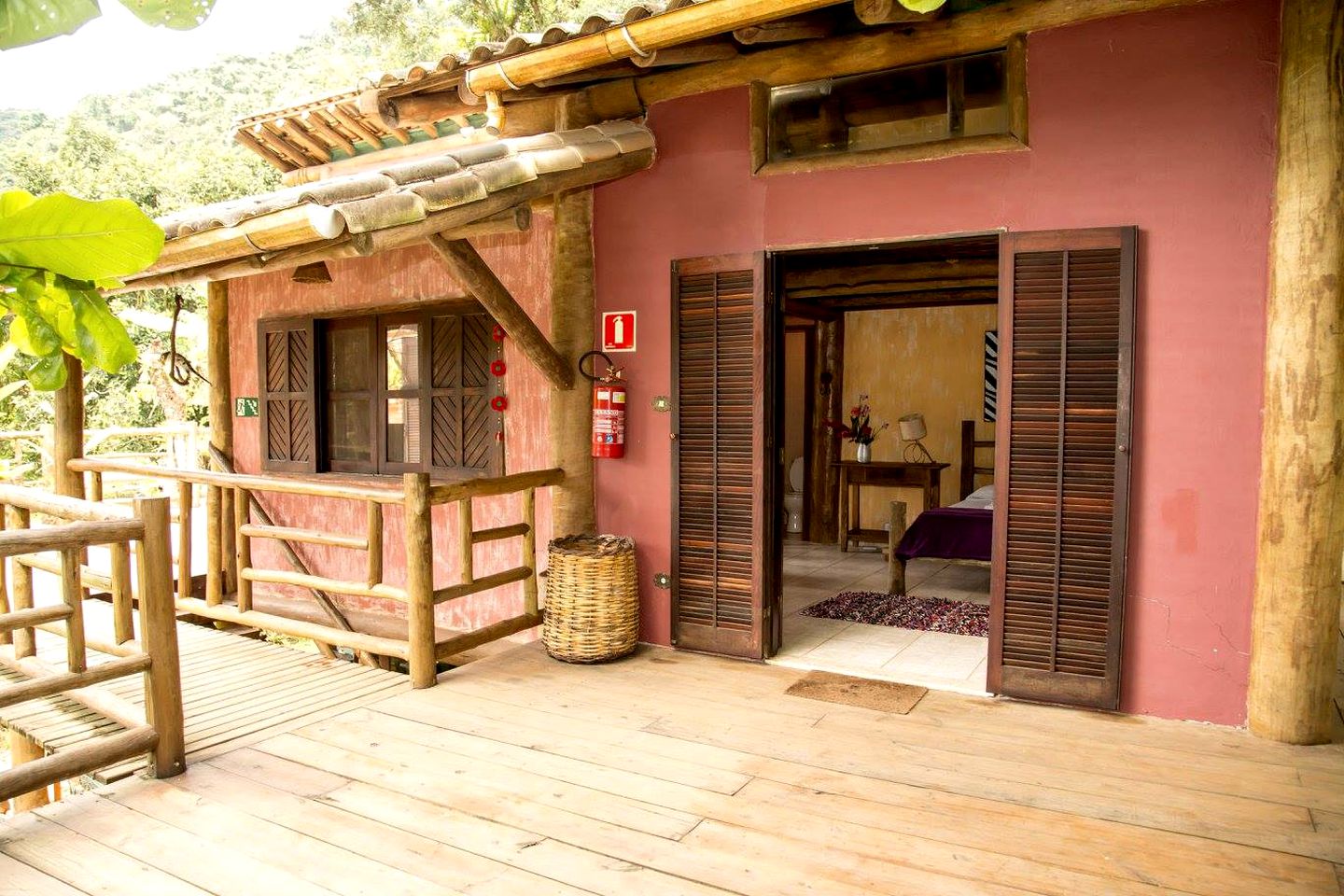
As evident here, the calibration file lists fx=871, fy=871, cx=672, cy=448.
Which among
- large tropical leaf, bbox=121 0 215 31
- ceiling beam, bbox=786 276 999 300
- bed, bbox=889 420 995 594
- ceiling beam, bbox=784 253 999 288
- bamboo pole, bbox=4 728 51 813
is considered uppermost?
ceiling beam, bbox=784 253 999 288

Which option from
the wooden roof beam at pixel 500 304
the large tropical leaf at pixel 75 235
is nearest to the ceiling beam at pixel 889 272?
the wooden roof beam at pixel 500 304

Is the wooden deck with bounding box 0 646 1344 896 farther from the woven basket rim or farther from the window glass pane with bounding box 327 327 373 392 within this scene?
the window glass pane with bounding box 327 327 373 392

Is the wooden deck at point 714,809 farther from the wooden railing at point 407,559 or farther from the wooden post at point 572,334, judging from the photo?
the wooden post at point 572,334

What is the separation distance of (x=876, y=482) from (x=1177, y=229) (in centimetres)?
479

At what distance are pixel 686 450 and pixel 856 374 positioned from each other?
474 cm

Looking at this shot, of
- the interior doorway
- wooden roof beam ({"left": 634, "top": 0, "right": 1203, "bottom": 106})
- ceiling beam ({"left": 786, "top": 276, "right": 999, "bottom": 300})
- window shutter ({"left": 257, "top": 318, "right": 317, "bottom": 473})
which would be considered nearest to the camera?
wooden roof beam ({"left": 634, "top": 0, "right": 1203, "bottom": 106})

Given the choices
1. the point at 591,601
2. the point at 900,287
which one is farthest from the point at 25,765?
the point at 900,287

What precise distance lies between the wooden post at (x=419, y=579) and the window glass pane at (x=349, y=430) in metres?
2.18

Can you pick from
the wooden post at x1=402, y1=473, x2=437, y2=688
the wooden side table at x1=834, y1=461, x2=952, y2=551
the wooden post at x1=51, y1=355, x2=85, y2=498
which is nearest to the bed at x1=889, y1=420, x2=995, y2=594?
the wooden side table at x1=834, y1=461, x2=952, y2=551

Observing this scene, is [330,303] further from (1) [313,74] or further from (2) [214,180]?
(1) [313,74]

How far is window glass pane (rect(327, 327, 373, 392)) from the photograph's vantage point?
6137 mm

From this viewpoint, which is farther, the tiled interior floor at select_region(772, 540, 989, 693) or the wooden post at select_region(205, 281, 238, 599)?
the wooden post at select_region(205, 281, 238, 599)

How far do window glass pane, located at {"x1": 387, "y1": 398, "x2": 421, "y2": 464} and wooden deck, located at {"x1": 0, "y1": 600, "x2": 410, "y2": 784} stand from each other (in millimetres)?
1512

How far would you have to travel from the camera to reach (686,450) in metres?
4.51
